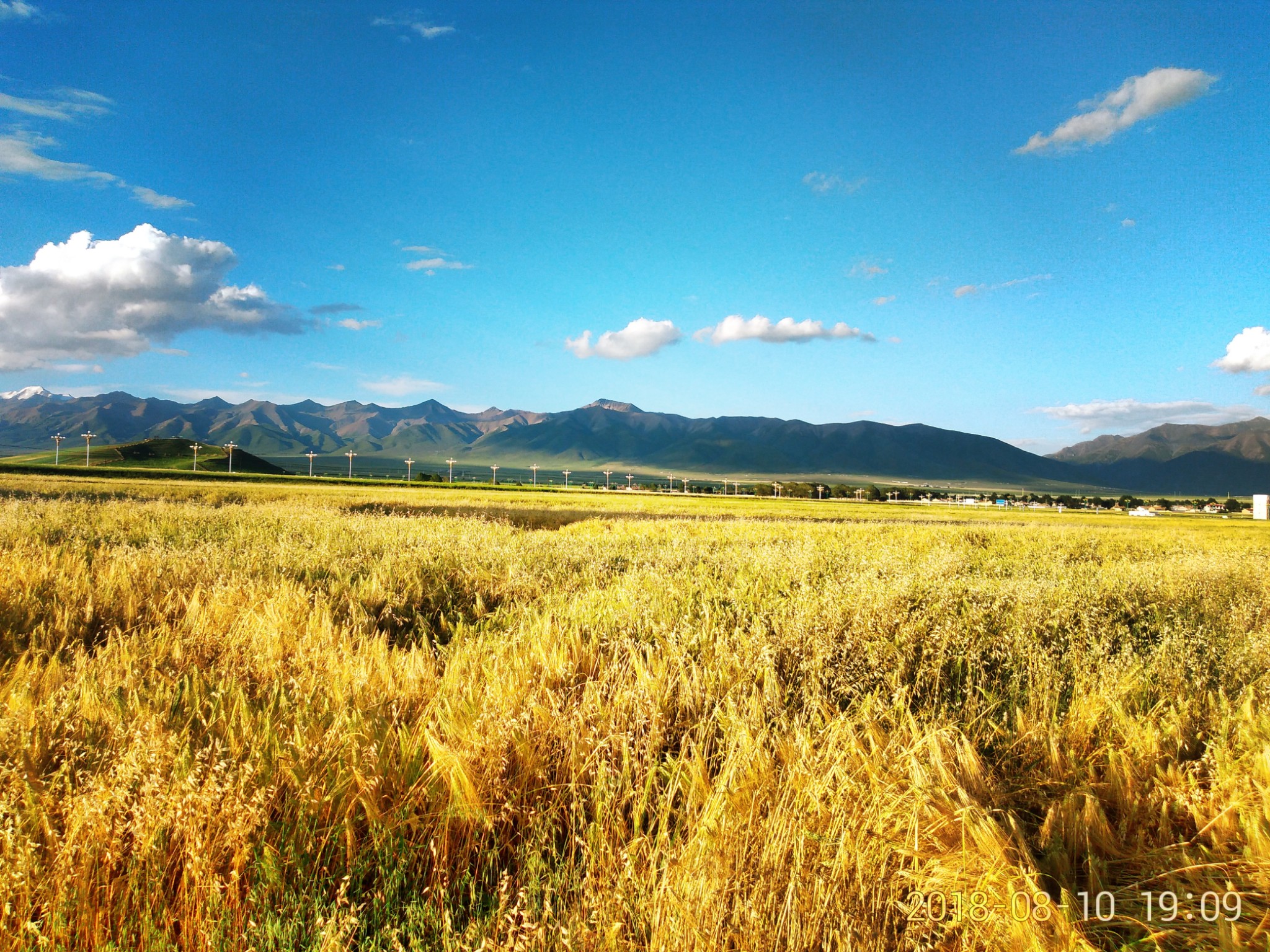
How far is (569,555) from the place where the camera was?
32.5ft

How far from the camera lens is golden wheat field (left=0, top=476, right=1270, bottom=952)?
85.9 inches

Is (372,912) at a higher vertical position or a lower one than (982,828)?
lower

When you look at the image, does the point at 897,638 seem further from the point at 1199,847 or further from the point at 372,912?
the point at 372,912

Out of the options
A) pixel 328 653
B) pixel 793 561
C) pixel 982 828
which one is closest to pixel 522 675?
pixel 328 653

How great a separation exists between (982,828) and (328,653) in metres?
4.35

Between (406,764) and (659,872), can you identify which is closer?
(659,872)

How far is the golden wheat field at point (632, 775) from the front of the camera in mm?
2182

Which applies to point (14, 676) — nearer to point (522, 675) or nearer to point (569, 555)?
point (522, 675)

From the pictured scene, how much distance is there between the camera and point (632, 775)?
10.8 ft

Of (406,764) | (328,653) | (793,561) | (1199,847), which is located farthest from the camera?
(793,561)

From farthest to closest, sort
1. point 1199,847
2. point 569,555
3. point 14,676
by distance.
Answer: point 569,555 < point 14,676 < point 1199,847

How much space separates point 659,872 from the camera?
8.31 feet

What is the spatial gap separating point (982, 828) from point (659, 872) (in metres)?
1.32

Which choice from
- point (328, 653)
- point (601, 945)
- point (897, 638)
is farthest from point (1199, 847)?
point (328, 653)
